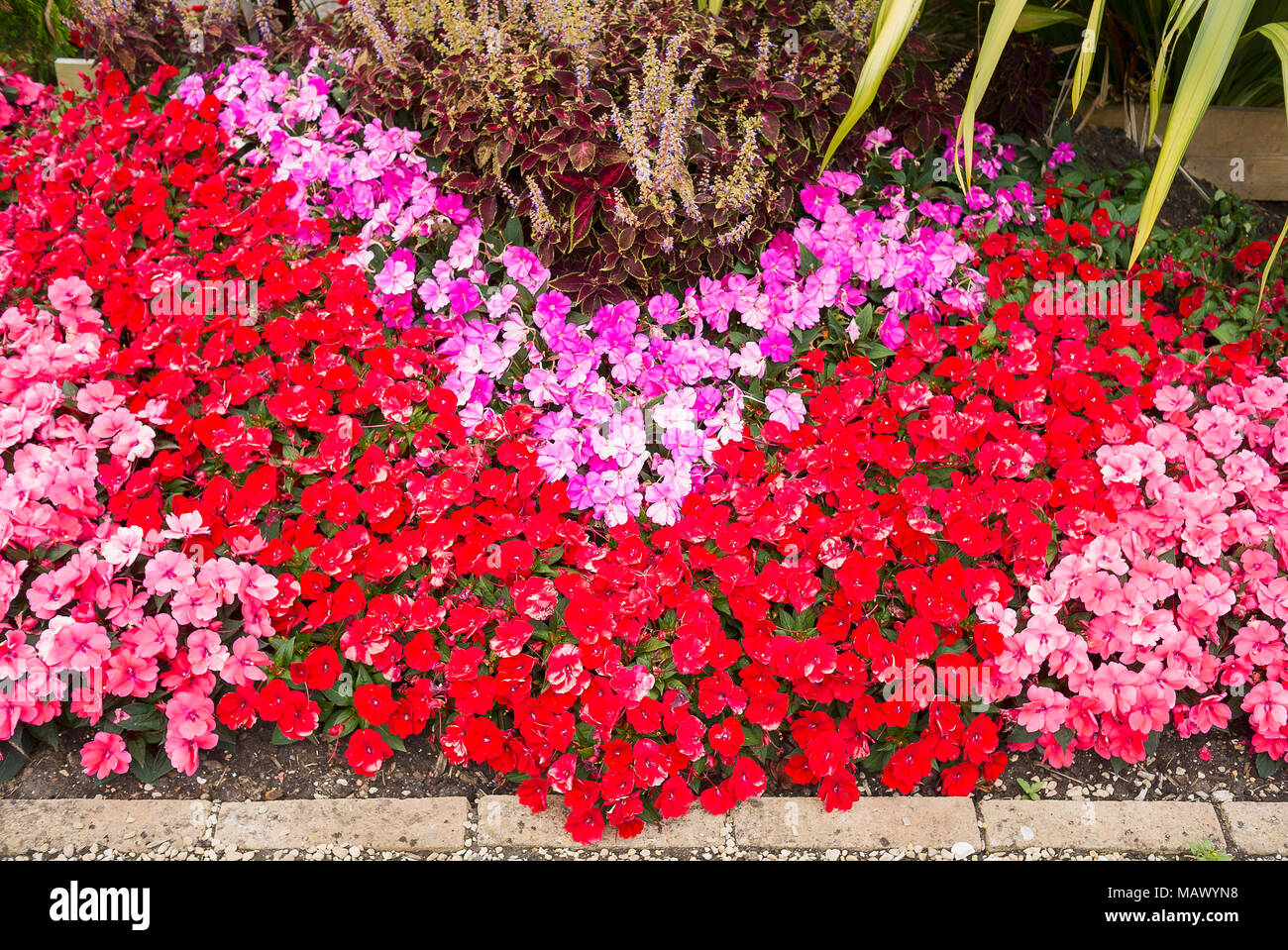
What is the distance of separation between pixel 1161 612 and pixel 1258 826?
0.45 meters

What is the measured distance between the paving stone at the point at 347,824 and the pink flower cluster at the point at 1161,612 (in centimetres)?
115

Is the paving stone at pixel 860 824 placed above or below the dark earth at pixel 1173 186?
below

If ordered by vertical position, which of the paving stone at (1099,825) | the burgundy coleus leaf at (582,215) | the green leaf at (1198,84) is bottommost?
the paving stone at (1099,825)

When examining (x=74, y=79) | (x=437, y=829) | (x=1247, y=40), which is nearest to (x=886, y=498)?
(x=437, y=829)

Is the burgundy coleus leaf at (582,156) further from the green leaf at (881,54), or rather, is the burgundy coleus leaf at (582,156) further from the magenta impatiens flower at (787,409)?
the magenta impatiens flower at (787,409)

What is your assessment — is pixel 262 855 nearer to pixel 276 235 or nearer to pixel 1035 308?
pixel 276 235

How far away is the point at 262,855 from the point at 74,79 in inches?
118

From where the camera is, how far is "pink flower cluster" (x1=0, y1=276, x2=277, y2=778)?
5.61ft

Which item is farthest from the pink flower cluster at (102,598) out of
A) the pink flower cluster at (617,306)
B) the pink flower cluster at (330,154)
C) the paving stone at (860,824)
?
the paving stone at (860,824)

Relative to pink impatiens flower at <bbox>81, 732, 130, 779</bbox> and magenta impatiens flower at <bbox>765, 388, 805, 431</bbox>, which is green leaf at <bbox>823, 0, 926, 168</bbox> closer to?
magenta impatiens flower at <bbox>765, 388, 805, 431</bbox>

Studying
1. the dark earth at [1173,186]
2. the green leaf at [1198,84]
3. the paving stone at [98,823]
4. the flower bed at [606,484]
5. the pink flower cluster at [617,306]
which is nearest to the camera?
the paving stone at [98,823]

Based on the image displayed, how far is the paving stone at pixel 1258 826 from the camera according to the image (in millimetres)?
1719

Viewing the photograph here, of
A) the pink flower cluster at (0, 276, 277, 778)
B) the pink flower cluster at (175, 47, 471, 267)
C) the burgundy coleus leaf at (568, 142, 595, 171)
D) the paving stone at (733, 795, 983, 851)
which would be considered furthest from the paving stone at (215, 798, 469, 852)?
the burgundy coleus leaf at (568, 142, 595, 171)

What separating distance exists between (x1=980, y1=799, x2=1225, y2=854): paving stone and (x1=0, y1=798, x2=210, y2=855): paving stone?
1564mm
